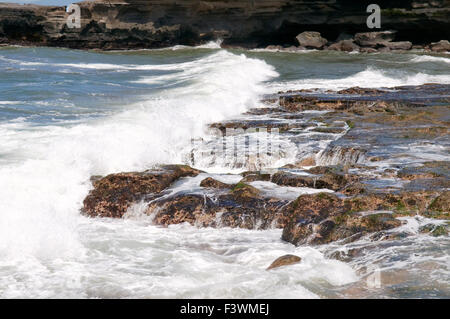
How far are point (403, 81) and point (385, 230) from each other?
14727 mm

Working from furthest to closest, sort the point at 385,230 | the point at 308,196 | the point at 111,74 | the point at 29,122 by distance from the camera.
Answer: the point at 111,74 < the point at 29,122 < the point at 308,196 < the point at 385,230

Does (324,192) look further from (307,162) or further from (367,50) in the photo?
(367,50)

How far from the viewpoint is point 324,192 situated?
270 inches

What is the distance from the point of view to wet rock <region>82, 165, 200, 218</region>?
746 centimetres

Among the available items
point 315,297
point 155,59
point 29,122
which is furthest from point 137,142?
point 155,59

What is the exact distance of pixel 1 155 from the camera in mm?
9047

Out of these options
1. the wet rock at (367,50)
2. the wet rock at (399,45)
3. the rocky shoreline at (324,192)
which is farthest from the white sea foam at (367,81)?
the wet rock at (399,45)

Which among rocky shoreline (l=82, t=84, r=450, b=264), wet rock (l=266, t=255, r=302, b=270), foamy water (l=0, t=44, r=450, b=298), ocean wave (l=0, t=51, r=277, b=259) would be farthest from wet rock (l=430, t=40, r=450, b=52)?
wet rock (l=266, t=255, r=302, b=270)

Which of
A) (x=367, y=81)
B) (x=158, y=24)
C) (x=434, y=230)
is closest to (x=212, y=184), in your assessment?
(x=434, y=230)

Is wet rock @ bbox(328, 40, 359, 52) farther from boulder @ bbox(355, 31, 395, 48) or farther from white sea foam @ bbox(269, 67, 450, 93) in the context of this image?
white sea foam @ bbox(269, 67, 450, 93)

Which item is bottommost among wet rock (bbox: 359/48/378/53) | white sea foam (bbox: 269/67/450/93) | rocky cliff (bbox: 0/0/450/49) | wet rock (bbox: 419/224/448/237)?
wet rock (bbox: 359/48/378/53)

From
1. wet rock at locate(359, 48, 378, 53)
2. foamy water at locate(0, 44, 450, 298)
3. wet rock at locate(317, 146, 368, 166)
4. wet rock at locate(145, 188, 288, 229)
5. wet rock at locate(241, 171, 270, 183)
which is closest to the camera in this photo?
foamy water at locate(0, 44, 450, 298)

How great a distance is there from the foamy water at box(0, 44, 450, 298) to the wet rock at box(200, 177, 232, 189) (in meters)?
0.51

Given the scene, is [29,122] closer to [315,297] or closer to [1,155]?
[1,155]
